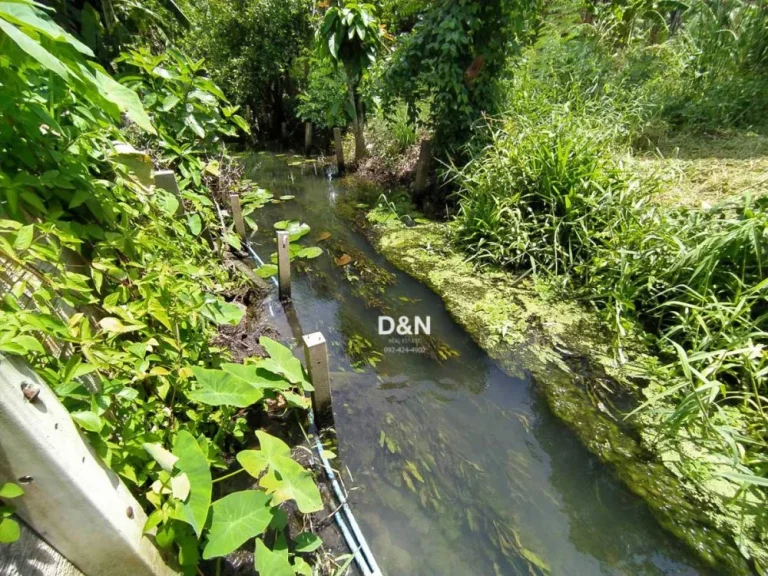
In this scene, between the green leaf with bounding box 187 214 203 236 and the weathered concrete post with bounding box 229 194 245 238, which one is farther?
the weathered concrete post with bounding box 229 194 245 238

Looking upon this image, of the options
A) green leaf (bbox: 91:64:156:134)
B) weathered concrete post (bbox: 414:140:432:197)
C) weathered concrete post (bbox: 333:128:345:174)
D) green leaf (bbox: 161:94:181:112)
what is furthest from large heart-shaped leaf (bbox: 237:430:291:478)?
weathered concrete post (bbox: 333:128:345:174)

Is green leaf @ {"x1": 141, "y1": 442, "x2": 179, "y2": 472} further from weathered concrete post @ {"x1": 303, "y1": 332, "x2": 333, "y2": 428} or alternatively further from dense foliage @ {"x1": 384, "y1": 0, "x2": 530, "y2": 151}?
dense foliage @ {"x1": 384, "y1": 0, "x2": 530, "y2": 151}

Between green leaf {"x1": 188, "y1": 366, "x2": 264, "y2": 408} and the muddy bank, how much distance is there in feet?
6.20

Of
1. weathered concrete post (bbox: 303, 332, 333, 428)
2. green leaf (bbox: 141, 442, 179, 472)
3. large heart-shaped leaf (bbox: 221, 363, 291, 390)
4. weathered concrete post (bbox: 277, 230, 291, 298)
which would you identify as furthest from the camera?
weathered concrete post (bbox: 277, 230, 291, 298)

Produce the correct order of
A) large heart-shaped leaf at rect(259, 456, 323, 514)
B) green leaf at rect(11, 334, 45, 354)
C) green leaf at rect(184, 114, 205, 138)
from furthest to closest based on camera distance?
green leaf at rect(184, 114, 205, 138)
large heart-shaped leaf at rect(259, 456, 323, 514)
green leaf at rect(11, 334, 45, 354)

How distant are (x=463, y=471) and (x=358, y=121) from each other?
21.3 ft

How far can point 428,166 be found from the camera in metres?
5.28

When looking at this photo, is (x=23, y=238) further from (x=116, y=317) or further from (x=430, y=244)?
(x=430, y=244)

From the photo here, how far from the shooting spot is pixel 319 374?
1.88 m

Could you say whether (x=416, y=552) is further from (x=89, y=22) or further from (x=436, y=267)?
(x=89, y=22)

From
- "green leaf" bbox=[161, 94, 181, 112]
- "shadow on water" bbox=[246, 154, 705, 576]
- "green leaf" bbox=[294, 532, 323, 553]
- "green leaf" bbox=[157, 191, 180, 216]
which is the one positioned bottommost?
"shadow on water" bbox=[246, 154, 705, 576]

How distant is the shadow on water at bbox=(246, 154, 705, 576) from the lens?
1629 mm

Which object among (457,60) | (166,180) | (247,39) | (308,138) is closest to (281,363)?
(166,180)

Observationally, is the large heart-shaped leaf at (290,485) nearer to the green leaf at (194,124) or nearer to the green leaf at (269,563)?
the green leaf at (269,563)
